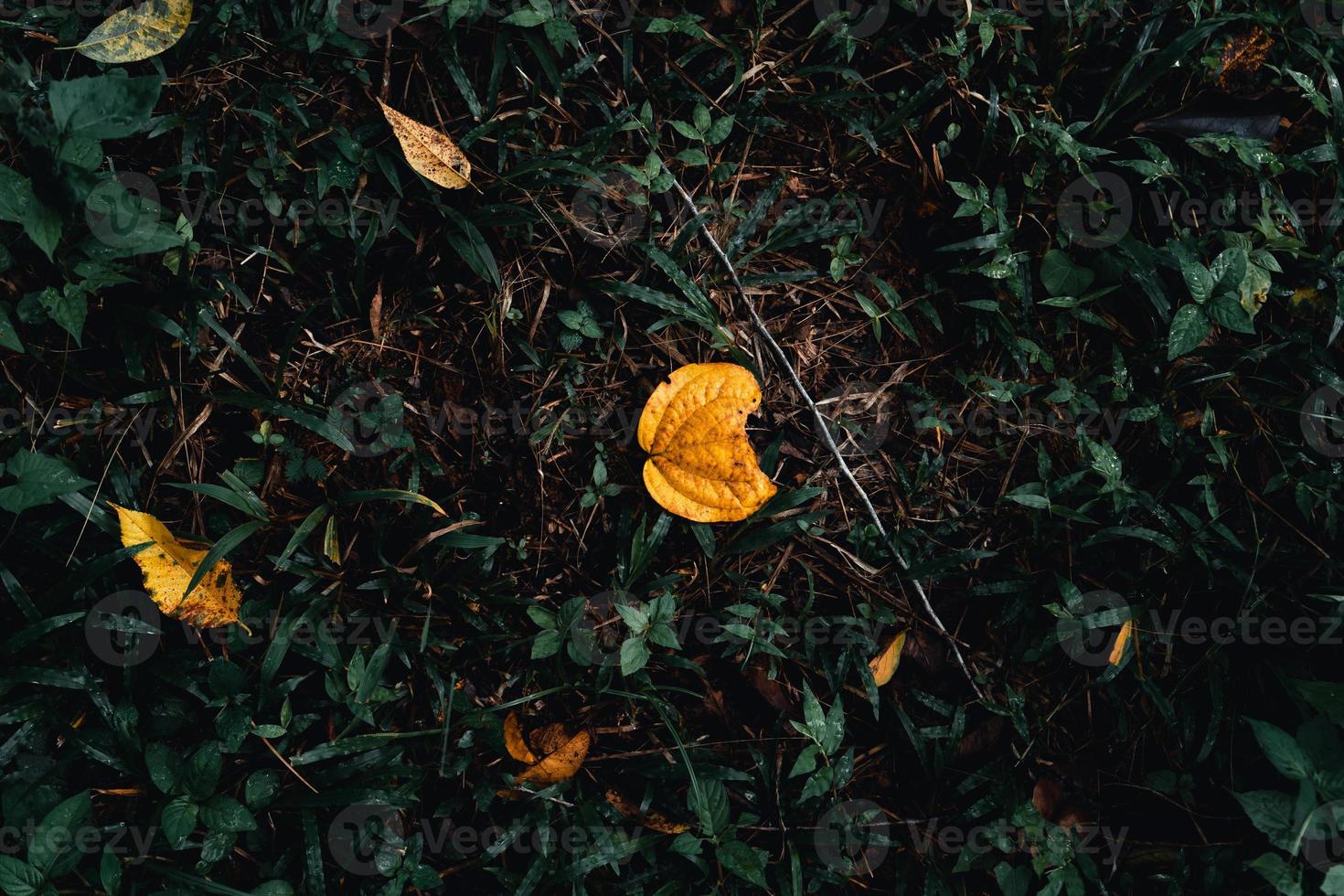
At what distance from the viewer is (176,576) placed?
1759 millimetres

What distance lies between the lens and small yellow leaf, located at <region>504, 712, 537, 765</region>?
1.86 meters

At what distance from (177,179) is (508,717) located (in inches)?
55.2

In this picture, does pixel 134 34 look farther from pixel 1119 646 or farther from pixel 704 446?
pixel 1119 646

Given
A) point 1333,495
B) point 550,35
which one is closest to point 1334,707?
point 1333,495

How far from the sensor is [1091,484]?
205cm

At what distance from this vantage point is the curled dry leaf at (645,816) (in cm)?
188
